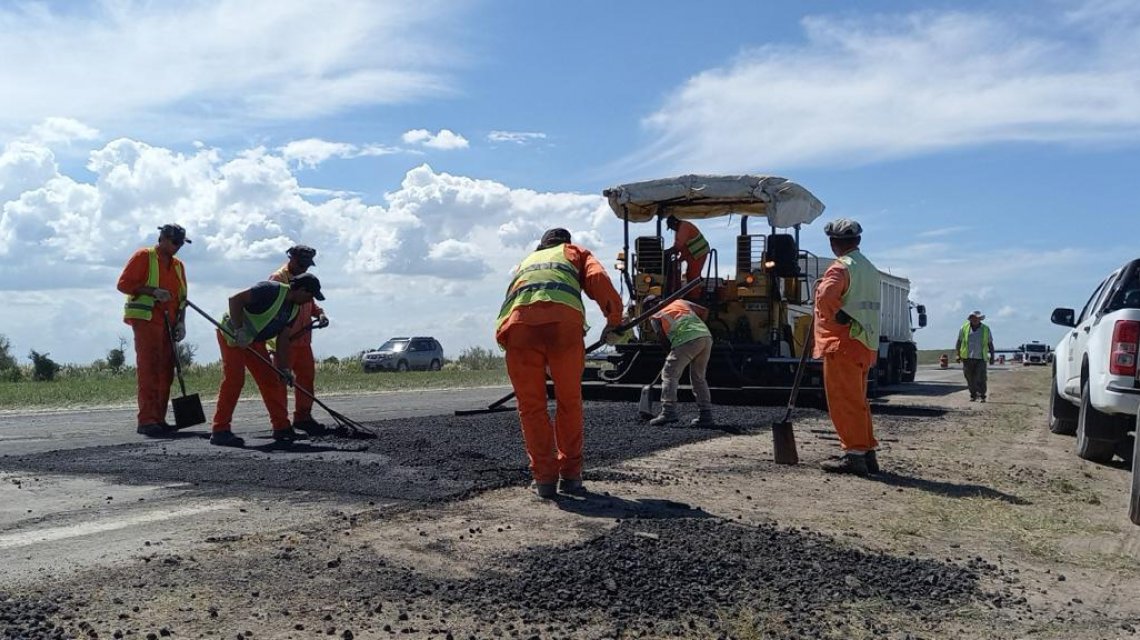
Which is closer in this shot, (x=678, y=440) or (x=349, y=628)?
(x=349, y=628)

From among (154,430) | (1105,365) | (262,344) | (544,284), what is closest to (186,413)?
(154,430)

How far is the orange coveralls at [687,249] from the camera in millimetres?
14656

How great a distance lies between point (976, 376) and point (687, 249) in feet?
24.6

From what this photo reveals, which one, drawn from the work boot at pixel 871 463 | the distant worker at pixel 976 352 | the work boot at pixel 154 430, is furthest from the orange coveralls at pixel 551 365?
the distant worker at pixel 976 352

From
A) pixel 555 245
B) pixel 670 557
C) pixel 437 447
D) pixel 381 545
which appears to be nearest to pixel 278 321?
pixel 437 447

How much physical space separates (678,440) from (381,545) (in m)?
5.16

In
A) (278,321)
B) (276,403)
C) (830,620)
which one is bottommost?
(830,620)

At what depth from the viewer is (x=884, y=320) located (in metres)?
23.5

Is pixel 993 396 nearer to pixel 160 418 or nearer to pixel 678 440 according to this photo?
pixel 678 440

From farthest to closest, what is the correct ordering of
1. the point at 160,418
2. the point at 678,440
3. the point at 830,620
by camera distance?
the point at 160,418 → the point at 678,440 → the point at 830,620

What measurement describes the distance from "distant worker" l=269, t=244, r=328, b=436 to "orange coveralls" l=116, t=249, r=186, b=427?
1.48 m

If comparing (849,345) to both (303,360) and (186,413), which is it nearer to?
(303,360)

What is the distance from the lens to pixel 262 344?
30.6 ft

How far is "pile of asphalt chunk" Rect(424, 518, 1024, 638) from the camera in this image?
4.00 meters
